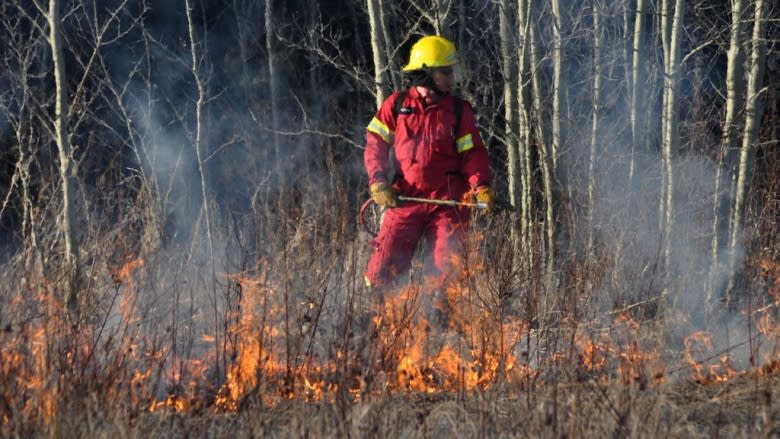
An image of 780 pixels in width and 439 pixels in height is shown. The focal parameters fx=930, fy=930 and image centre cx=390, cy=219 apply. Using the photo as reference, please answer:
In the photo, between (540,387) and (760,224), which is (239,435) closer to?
(540,387)

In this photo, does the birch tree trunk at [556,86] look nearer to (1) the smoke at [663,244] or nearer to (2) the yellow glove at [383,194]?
(1) the smoke at [663,244]

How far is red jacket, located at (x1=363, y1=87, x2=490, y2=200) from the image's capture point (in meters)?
6.42

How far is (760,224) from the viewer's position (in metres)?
7.16

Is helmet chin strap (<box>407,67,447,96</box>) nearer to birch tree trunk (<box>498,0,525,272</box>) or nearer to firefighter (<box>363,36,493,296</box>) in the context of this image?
firefighter (<box>363,36,493,296</box>)

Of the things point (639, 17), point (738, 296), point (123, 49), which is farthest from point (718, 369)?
point (123, 49)

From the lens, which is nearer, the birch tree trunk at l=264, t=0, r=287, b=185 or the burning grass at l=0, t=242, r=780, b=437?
the burning grass at l=0, t=242, r=780, b=437

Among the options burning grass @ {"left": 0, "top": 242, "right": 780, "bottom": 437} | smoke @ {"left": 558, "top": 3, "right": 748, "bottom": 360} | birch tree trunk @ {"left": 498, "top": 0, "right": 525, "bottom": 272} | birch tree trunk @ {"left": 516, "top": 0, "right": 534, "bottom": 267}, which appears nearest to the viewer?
burning grass @ {"left": 0, "top": 242, "right": 780, "bottom": 437}

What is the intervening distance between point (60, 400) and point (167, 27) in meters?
13.6

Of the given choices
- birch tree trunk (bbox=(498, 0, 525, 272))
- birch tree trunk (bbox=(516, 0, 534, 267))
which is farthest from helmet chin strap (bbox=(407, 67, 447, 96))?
birch tree trunk (bbox=(498, 0, 525, 272))

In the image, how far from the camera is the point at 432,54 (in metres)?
6.32

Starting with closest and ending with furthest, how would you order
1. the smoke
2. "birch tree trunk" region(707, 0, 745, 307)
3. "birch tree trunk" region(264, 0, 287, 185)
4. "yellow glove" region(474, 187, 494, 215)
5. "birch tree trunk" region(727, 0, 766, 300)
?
"yellow glove" region(474, 187, 494, 215)
the smoke
"birch tree trunk" region(707, 0, 745, 307)
"birch tree trunk" region(727, 0, 766, 300)
"birch tree trunk" region(264, 0, 287, 185)

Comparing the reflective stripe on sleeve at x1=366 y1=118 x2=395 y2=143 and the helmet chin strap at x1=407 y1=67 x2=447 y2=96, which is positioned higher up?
the helmet chin strap at x1=407 y1=67 x2=447 y2=96

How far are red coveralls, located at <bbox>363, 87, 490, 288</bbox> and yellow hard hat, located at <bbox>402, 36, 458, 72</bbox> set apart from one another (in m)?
0.21

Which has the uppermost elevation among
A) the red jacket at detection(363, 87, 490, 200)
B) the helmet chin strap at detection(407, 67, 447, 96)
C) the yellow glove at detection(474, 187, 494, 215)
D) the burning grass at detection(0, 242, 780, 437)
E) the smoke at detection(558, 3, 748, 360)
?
the helmet chin strap at detection(407, 67, 447, 96)
